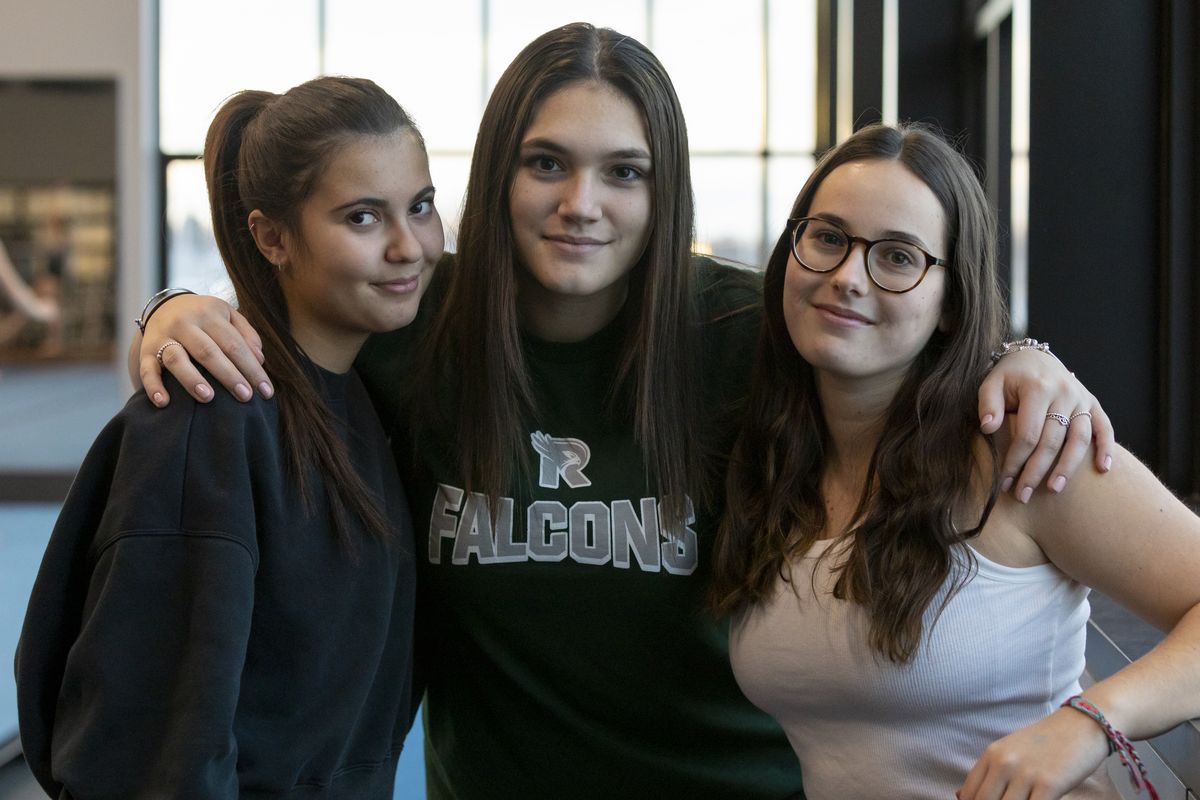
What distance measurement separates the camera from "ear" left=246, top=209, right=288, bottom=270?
1.62 metres

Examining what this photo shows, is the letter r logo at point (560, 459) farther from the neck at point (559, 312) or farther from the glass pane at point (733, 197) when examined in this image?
the glass pane at point (733, 197)

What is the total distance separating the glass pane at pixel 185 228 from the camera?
25.8 ft

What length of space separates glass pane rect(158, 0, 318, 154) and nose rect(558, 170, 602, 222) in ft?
20.9

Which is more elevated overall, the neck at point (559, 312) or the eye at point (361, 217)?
the eye at point (361, 217)

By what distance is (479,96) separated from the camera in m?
7.48

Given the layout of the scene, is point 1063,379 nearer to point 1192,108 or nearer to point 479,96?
point 1192,108

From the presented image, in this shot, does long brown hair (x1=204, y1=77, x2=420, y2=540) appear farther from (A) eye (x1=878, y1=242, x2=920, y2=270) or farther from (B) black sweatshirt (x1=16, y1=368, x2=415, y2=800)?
(A) eye (x1=878, y1=242, x2=920, y2=270)

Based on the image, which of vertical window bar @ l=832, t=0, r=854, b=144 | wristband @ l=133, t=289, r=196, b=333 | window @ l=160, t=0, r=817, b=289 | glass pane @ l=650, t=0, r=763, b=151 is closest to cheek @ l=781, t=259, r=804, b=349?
wristband @ l=133, t=289, r=196, b=333

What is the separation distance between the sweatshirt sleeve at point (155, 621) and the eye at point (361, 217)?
36cm

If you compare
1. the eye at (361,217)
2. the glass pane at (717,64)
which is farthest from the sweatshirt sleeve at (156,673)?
the glass pane at (717,64)

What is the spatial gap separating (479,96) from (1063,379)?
643 centimetres

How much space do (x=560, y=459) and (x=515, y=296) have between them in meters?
0.25

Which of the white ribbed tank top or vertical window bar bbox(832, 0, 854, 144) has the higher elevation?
vertical window bar bbox(832, 0, 854, 144)

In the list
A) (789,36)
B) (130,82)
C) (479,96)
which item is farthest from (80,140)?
(789,36)
